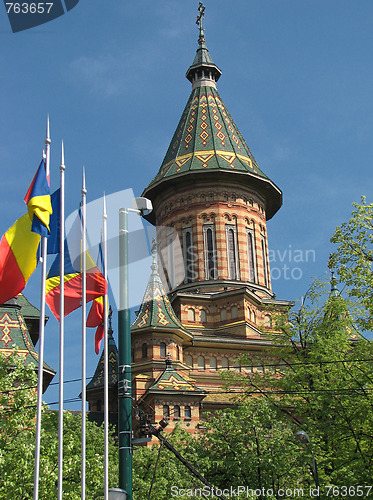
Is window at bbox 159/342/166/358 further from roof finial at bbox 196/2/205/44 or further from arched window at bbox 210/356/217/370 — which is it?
roof finial at bbox 196/2/205/44

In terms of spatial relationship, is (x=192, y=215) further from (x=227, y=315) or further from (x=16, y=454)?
(x=16, y=454)

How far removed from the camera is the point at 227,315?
49406mm

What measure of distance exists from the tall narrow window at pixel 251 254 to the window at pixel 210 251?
251cm

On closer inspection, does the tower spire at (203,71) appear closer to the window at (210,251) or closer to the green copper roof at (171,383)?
the window at (210,251)

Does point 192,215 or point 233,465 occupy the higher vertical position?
point 192,215

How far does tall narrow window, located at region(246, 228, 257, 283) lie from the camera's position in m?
52.5

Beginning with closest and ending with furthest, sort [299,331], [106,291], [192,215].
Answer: [106,291] < [299,331] < [192,215]

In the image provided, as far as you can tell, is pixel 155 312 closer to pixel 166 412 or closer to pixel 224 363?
pixel 224 363

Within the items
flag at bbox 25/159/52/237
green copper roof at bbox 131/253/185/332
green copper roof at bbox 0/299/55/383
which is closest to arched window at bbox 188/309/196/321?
green copper roof at bbox 131/253/185/332

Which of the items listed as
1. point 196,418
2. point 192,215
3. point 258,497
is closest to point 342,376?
point 258,497

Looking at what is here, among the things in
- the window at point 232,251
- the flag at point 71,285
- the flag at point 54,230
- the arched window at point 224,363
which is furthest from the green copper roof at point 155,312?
the flag at point 54,230

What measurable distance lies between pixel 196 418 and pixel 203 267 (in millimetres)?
14417

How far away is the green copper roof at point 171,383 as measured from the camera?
3901 cm

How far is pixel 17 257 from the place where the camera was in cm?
1761
